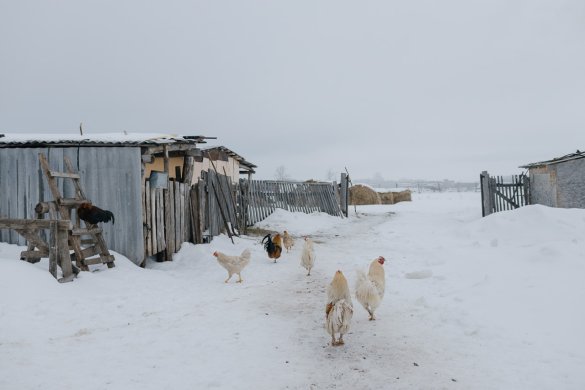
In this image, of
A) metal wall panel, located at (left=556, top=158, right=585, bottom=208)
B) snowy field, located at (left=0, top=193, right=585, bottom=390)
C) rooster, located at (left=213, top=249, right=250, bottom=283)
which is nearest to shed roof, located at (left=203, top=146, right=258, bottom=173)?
rooster, located at (left=213, top=249, right=250, bottom=283)

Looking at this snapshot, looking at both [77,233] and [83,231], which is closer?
[77,233]

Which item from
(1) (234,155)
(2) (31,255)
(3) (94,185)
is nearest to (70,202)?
(2) (31,255)

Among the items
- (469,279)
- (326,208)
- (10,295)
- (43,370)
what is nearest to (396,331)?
(469,279)

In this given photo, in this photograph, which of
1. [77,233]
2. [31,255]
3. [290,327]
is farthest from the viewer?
[77,233]

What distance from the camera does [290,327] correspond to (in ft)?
16.7

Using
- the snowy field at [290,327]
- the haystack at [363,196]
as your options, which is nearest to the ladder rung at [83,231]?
the snowy field at [290,327]

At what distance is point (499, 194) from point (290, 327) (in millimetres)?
→ 13988

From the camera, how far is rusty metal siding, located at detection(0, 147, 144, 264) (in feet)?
27.3

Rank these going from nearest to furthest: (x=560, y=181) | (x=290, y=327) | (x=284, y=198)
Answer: (x=290, y=327) < (x=560, y=181) < (x=284, y=198)

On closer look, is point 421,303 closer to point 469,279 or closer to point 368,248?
point 469,279

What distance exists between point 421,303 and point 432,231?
902 cm

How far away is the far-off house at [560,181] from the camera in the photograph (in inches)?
536

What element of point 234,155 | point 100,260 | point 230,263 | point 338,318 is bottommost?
point 338,318

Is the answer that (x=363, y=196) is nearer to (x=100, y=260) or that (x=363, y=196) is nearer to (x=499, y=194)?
(x=499, y=194)
